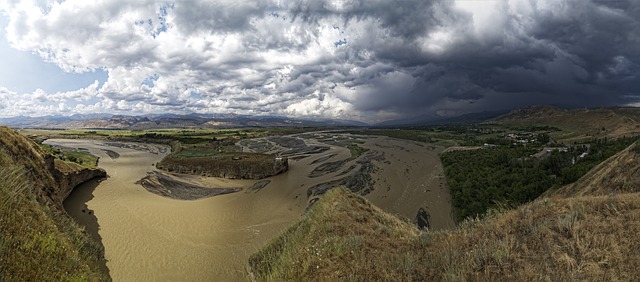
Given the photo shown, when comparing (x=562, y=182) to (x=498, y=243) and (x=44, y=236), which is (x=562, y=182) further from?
(x=44, y=236)

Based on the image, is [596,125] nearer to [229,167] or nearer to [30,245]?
[229,167]

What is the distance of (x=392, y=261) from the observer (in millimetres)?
9281

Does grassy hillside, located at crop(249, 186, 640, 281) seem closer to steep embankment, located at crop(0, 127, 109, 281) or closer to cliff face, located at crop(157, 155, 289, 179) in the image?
steep embankment, located at crop(0, 127, 109, 281)

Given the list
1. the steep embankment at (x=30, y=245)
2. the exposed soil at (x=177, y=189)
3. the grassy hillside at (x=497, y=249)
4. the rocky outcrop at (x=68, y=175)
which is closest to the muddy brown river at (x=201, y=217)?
the rocky outcrop at (x=68, y=175)

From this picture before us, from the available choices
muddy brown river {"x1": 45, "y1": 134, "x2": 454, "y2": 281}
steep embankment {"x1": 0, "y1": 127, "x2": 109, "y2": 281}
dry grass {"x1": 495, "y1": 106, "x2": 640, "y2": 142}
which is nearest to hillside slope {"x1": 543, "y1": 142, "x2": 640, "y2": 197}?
muddy brown river {"x1": 45, "y1": 134, "x2": 454, "y2": 281}

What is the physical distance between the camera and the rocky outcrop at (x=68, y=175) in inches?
1528

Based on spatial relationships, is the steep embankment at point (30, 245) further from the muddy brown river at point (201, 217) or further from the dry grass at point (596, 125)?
the dry grass at point (596, 125)

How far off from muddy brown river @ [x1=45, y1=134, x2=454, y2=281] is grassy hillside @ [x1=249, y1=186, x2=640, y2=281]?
7718 millimetres

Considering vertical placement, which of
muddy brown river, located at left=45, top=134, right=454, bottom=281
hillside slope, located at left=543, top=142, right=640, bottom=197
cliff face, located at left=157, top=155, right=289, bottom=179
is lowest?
muddy brown river, located at left=45, top=134, right=454, bottom=281

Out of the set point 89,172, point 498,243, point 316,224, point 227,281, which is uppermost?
point 498,243

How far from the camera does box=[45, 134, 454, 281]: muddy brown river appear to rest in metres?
24.6

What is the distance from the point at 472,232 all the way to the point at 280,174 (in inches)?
2105

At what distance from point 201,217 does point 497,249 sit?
112 ft

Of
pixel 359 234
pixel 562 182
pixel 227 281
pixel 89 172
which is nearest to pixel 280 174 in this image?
pixel 89 172
